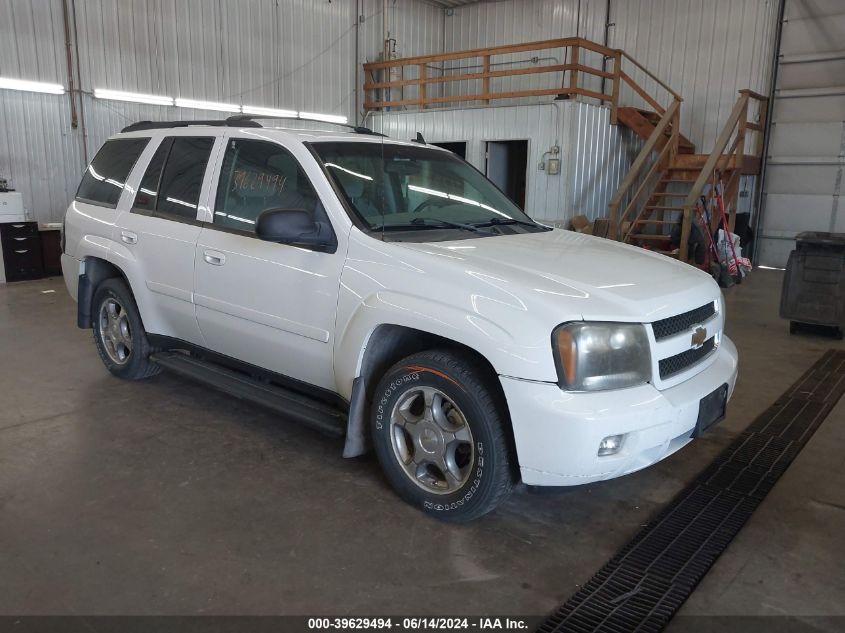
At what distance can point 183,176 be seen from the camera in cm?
404

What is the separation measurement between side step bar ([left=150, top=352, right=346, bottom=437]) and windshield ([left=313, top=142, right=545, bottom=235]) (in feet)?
3.16

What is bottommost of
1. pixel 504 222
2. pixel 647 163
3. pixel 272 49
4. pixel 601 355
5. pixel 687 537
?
pixel 687 537

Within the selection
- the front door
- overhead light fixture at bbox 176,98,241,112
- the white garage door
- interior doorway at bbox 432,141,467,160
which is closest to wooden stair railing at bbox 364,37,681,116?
interior doorway at bbox 432,141,467,160

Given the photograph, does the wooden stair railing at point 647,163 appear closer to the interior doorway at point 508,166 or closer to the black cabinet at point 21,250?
the interior doorway at point 508,166

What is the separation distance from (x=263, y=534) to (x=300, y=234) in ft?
4.32

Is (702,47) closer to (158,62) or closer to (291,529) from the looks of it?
(158,62)

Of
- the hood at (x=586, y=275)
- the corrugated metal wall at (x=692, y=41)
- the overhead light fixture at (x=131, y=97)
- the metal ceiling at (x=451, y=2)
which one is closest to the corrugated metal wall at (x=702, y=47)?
the corrugated metal wall at (x=692, y=41)

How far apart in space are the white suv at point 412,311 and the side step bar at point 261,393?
0.02 metres

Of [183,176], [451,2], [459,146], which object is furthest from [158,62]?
[183,176]

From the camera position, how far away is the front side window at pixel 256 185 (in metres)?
3.41

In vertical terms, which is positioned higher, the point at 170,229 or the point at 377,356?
the point at 170,229

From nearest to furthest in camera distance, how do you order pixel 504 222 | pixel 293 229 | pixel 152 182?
pixel 293 229 → pixel 504 222 → pixel 152 182

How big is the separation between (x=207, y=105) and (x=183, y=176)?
8.95 meters

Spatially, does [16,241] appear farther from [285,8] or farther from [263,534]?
[263,534]
